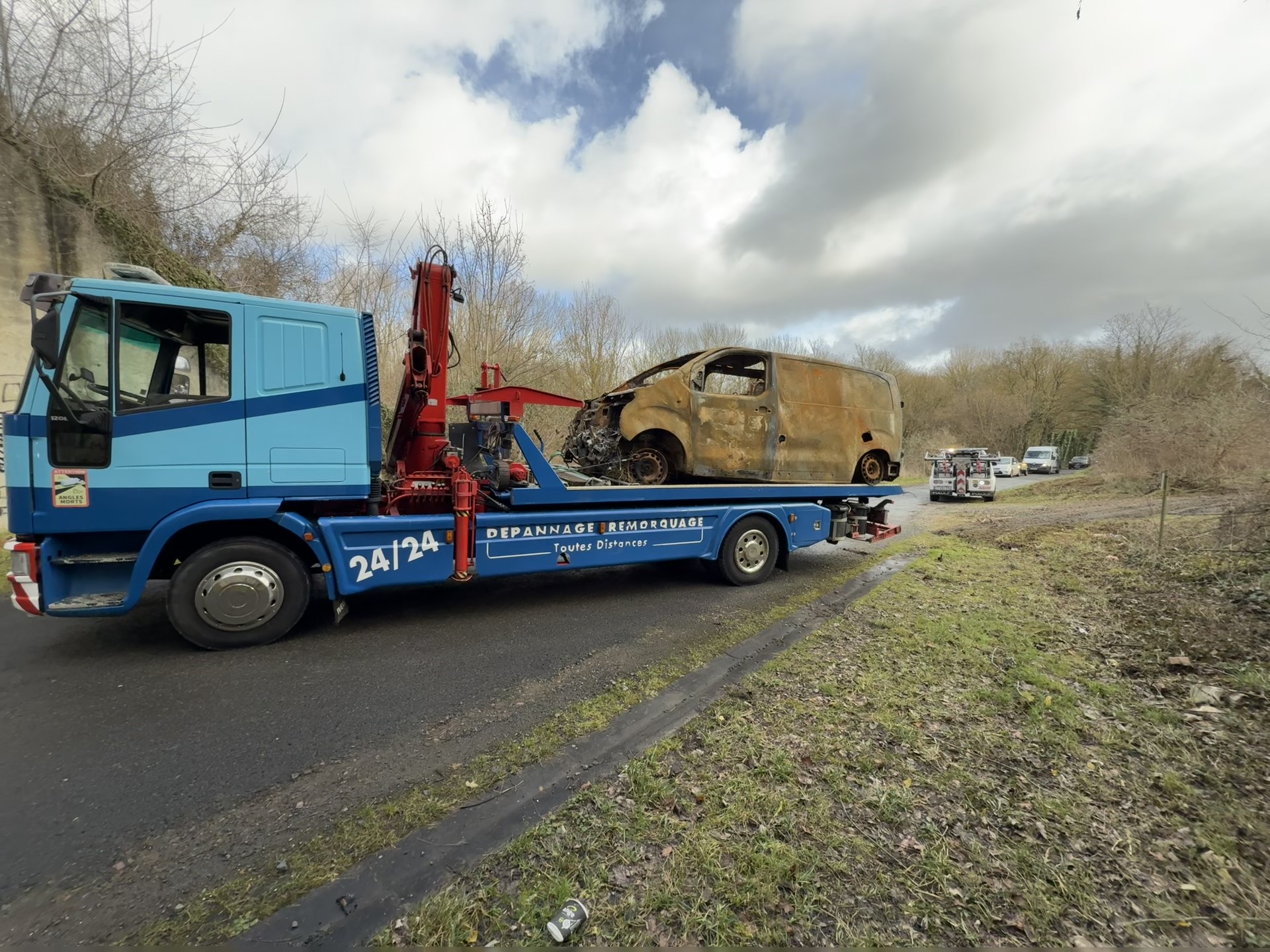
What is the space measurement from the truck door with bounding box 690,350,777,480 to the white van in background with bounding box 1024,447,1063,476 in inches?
1741

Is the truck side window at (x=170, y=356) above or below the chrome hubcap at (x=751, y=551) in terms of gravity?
above

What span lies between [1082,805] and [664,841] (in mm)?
1926

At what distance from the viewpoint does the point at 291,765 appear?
2664 millimetres

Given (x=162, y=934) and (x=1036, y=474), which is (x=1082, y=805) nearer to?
(x=162, y=934)

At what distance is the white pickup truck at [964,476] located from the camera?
19.6m

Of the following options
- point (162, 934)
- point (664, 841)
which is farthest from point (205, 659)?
point (664, 841)

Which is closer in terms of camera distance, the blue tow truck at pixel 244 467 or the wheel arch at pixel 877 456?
the blue tow truck at pixel 244 467

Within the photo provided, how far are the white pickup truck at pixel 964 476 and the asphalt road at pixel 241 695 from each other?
18.1m

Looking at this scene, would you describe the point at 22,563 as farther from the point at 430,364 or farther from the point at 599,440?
the point at 599,440

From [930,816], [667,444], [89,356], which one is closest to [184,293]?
[89,356]

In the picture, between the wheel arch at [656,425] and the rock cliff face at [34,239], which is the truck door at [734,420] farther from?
the rock cliff face at [34,239]

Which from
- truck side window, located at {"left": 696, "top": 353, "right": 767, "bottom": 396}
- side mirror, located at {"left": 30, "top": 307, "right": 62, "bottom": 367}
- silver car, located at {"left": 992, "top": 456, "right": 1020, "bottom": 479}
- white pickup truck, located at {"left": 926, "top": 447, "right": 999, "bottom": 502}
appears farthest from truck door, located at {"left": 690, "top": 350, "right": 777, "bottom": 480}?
silver car, located at {"left": 992, "top": 456, "right": 1020, "bottom": 479}

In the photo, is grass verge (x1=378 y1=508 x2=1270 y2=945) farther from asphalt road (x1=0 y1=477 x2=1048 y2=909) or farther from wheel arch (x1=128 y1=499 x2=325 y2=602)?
wheel arch (x1=128 y1=499 x2=325 y2=602)

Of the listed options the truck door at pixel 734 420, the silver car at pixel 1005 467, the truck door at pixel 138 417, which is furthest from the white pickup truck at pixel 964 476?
the truck door at pixel 138 417
